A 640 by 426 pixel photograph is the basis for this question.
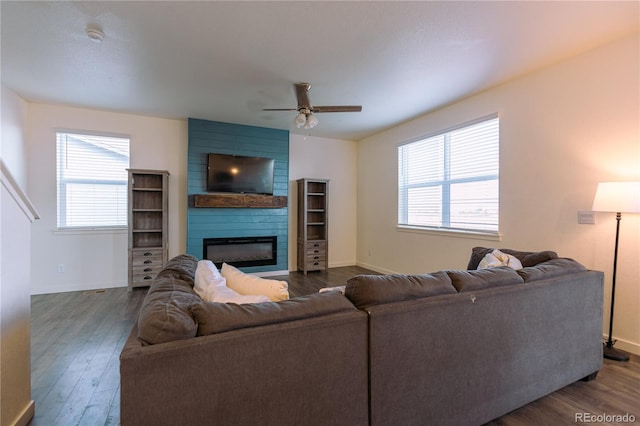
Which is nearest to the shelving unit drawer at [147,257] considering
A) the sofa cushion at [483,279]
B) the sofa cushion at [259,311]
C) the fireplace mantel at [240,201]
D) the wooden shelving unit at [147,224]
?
the wooden shelving unit at [147,224]

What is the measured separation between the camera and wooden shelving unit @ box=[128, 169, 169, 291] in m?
4.22

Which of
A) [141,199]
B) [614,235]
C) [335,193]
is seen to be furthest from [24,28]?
[614,235]

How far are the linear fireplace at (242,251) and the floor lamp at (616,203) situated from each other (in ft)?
14.3

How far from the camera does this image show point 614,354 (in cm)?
240

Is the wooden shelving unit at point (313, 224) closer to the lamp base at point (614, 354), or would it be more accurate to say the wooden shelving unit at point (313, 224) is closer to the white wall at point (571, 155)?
the white wall at point (571, 155)

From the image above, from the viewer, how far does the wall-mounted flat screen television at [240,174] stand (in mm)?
4727

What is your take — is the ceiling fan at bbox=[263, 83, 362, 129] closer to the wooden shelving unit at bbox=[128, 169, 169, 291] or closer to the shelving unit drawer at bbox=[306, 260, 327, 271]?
the wooden shelving unit at bbox=[128, 169, 169, 291]

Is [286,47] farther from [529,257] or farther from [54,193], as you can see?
[54,193]

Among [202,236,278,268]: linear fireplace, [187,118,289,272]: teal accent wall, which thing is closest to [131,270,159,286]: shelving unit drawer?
[187,118,289,272]: teal accent wall

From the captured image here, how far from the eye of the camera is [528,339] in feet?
5.67

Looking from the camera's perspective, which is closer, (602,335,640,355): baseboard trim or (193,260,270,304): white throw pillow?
(193,260,270,304): white throw pillow

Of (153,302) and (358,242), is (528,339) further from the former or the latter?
(358,242)

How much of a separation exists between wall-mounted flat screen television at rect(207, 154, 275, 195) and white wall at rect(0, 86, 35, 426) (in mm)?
3074

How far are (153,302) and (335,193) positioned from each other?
5.00 meters
